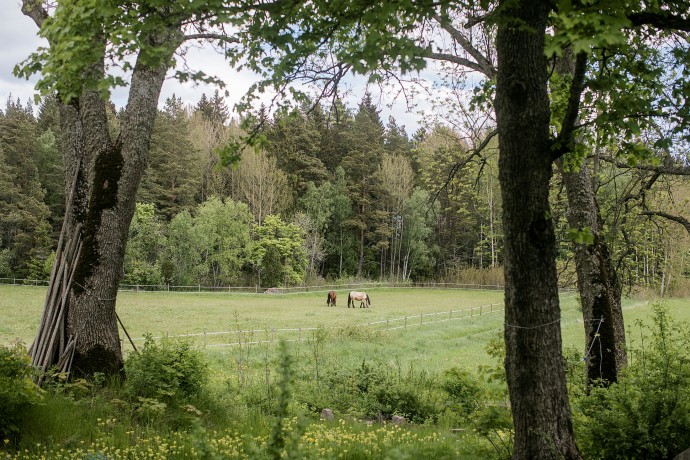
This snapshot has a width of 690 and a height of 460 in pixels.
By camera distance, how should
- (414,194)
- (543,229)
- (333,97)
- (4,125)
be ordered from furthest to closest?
(414,194) → (4,125) → (333,97) → (543,229)

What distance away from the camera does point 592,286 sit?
25.9ft

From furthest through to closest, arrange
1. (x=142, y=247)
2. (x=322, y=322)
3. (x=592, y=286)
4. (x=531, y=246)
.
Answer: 1. (x=142, y=247)
2. (x=322, y=322)
3. (x=592, y=286)
4. (x=531, y=246)

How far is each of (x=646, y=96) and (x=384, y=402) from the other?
6.35m

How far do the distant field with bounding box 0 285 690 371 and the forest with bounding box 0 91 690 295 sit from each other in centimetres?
468

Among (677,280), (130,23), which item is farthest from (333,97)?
(677,280)

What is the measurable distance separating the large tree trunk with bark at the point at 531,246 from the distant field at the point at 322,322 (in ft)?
20.4

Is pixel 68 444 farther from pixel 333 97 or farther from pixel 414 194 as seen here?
pixel 414 194

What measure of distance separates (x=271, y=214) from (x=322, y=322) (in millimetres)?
26461

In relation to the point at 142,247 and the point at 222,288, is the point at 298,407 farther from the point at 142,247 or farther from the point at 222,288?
the point at 142,247

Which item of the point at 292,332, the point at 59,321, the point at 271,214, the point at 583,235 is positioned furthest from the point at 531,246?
the point at 271,214

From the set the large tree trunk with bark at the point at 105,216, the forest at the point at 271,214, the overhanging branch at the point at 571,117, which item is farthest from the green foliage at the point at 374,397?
the forest at the point at 271,214

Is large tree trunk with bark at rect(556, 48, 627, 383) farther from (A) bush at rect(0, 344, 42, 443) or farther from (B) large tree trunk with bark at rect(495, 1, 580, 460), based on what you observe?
(A) bush at rect(0, 344, 42, 443)

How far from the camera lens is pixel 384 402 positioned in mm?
9383

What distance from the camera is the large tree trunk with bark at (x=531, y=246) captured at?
13.3 feet
